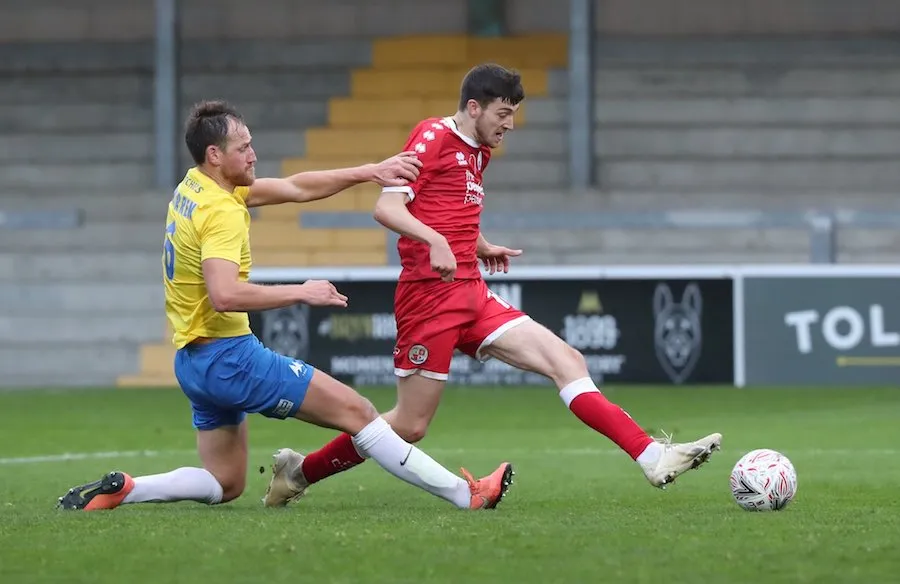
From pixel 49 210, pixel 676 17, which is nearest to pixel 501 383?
pixel 49 210

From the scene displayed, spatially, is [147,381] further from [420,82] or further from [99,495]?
[99,495]

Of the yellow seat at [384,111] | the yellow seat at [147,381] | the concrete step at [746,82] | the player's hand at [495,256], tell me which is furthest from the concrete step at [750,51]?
the player's hand at [495,256]

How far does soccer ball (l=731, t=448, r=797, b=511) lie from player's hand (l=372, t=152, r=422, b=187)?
176cm

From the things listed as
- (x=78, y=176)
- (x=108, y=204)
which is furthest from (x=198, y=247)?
(x=78, y=176)

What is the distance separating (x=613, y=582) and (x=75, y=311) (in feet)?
48.3

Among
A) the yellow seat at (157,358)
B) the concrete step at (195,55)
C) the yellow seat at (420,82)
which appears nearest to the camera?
the yellow seat at (157,358)

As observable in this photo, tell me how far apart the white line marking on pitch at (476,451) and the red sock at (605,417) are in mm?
3137

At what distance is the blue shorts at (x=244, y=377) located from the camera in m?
6.36

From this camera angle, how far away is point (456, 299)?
691 cm

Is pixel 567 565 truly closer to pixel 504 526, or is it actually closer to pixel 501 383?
pixel 504 526

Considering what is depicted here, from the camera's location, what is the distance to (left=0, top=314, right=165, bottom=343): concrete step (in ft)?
59.9

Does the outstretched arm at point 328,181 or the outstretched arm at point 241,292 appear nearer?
the outstretched arm at point 241,292

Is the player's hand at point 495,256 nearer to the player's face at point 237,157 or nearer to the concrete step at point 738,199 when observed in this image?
the player's face at point 237,157

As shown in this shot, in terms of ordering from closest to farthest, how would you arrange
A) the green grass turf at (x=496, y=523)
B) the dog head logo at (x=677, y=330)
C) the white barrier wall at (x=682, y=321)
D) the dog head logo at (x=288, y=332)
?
the green grass turf at (x=496, y=523) < the white barrier wall at (x=682, y=321) < the dog head logo at (x=677, y=330) < the dog head logo at (x=288, y=332)
